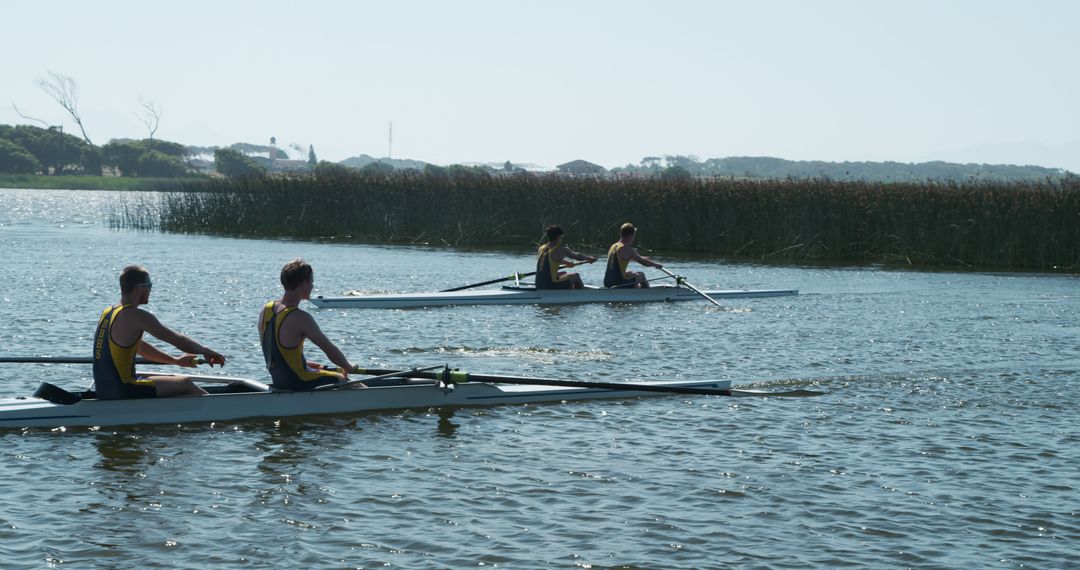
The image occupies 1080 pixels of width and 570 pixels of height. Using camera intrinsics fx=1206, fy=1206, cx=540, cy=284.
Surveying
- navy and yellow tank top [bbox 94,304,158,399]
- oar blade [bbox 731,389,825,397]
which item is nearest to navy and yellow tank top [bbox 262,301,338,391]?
navy and yellow tank top [bbox 94,304,158,399]

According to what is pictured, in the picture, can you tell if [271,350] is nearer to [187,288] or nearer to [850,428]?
[850,428]

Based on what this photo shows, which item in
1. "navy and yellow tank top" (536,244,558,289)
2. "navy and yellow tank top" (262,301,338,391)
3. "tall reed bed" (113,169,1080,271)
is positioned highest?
"tall reed bed" (113,169,1080,271)

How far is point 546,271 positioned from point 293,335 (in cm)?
1066

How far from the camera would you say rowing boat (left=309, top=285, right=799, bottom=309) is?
20.3 m

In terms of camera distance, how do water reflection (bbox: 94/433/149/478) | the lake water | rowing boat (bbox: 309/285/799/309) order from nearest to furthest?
the lake water → water reflection (bbox: 94/433/149/478) → rowing boat (bbox: 309/285/799/309)

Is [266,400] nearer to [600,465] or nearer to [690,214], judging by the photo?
[600,465]

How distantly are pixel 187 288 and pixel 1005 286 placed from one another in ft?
56.9

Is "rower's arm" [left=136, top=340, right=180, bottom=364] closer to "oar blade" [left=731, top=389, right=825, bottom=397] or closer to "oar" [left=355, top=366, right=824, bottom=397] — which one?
"oar" [left=355, top=366, right=824, bottom=397]

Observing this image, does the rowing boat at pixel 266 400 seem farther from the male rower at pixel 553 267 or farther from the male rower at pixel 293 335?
the male rower at pixel 553 267

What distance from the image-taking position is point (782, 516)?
27.8 feet

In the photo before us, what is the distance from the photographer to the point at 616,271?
2164 cm

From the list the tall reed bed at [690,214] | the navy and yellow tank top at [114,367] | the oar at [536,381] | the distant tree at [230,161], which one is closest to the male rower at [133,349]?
the navy and yellow tank top at [114,367]

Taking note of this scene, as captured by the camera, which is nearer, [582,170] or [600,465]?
[600,465]

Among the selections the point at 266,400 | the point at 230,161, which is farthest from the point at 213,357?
the point at 230,161
